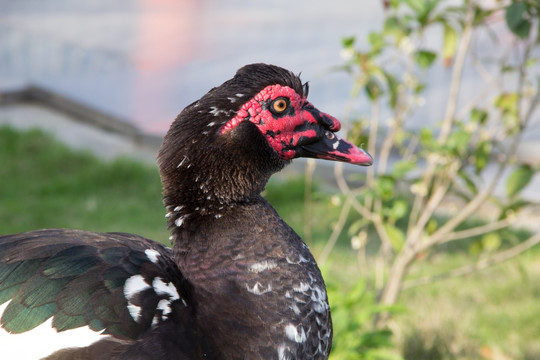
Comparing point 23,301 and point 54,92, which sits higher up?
point 23,301

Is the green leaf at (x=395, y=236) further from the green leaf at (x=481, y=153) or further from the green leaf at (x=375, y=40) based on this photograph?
the green leaf at (x=375, y=40)

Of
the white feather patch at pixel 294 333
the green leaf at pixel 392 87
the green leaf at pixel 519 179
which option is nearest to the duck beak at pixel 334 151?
the white feather patch at pixel 294 333

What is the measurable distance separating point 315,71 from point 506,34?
1.85 m

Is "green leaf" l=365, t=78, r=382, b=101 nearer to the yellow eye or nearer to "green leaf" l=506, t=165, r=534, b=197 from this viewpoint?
"green leaf" l=506, t=165, r=534, b=197

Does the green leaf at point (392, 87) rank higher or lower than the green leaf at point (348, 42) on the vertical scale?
lower

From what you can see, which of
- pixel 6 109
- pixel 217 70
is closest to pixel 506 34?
pixel 217 70

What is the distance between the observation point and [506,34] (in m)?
6.73

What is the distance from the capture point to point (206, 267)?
83.4 inches

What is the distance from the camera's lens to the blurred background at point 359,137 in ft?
10.3

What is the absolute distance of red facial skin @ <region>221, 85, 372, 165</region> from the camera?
2111 mm

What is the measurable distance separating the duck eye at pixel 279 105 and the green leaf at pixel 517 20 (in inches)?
43.2

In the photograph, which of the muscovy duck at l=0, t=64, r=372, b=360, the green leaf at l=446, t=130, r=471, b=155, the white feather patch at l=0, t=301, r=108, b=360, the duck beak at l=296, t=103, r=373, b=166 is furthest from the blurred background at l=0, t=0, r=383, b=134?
the white feather patch at l=0, t=301, r=108, b=360

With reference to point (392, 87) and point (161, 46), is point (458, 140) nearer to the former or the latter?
point (392, 87)

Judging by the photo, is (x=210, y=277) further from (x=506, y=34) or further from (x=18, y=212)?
(x=506, y=34)
